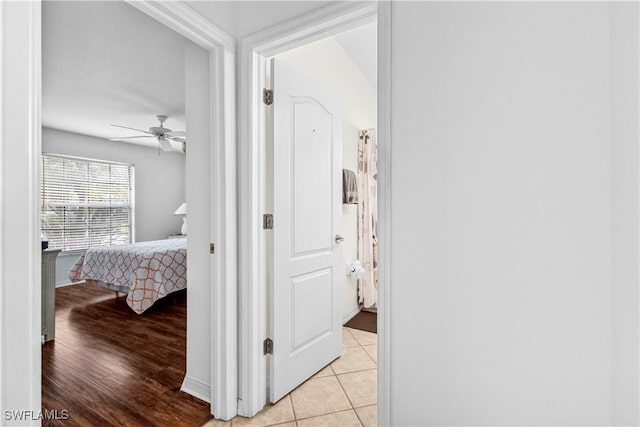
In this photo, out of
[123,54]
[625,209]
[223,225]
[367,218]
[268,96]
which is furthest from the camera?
[367,218]

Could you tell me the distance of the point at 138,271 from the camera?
317 cm

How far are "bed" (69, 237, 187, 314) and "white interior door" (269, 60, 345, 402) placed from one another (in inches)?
73.8

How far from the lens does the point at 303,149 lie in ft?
6.43

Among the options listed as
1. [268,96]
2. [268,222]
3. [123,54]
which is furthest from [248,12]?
[123,54]

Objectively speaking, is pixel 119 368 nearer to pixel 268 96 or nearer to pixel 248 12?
pixel 268 96

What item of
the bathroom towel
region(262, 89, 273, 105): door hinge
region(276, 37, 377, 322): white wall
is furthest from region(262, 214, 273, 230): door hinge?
region(276, 37, 377, 322): white wall

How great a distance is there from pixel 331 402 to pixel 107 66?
3207mm

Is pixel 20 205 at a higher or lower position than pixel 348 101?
lower

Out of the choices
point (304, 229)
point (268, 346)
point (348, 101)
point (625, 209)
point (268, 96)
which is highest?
point (348, 101)

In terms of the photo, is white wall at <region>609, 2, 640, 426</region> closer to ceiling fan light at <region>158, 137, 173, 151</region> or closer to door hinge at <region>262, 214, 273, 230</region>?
door hinge at <region>262, 214, 273, 230</region>

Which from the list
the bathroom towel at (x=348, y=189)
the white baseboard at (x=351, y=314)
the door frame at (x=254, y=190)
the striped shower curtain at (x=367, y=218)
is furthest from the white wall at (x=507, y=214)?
the striped shower curtain at (x=367, y=218)

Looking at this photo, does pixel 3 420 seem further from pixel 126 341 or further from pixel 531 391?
pixel 126 341

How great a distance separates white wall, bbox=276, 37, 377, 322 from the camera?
2469 mm

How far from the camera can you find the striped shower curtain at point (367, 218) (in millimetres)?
3320
